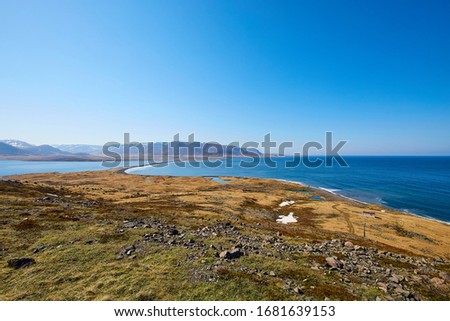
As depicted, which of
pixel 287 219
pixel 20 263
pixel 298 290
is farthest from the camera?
pixel 287 219

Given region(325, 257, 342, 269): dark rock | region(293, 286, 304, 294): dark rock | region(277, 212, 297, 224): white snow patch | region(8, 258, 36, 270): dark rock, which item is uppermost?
region(8, 258, 36, 270): dark rock

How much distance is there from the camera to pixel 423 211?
71.8 m

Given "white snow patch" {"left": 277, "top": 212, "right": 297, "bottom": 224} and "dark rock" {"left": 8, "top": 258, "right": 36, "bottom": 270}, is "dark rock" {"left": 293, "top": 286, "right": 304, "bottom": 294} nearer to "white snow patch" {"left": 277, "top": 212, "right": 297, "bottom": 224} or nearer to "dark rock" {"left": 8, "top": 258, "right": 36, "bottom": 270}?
"dark rock" {"left": 8, "top": 258, "right": 36, "bottom": 270}

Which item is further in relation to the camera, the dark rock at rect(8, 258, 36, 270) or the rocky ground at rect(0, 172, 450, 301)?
the dark rock at rect(8, 258, 36, 270)

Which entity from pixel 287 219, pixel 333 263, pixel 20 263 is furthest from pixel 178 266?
pixel 287 219

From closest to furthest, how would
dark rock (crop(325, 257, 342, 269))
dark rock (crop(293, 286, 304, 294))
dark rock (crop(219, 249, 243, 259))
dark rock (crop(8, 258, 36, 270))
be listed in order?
dark rock (crop(293, 286, 304, 294)) < dark rock (crop(8, 258, 36, 270)) < dark rock (crop(219, 249, 243, 259)) < dark rock (crop(325, 257, 342, 269))

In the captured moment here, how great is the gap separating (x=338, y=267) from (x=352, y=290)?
3.66m

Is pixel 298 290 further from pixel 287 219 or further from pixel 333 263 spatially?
A: pixel 287 219

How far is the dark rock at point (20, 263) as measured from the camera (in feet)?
51.0

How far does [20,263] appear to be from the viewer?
15.8 m

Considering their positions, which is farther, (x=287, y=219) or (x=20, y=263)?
(x=287, y=219)

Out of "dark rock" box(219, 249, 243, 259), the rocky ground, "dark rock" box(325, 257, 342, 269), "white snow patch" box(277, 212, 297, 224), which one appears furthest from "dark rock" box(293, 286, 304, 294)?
"white snow patch" box(277, 212, 297, 224)

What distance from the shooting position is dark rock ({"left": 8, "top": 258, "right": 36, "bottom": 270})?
611 inches
